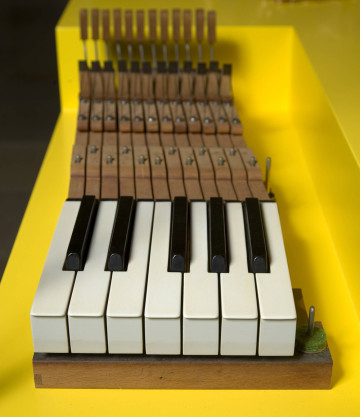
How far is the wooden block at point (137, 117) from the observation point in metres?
3.42

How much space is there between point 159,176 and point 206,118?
67 cm

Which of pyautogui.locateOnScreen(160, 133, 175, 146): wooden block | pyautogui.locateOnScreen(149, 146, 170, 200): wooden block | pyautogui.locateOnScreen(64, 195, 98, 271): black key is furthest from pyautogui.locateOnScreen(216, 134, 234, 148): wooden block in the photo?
pyautogui.locateOnScreen(64, 195, 98, 271): black key

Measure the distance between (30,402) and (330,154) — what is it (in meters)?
1.57

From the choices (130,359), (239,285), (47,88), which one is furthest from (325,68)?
(47,88)

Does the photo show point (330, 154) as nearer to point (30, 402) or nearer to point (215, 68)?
point (215, 68)

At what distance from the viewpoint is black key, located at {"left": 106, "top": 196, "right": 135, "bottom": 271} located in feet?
6.57

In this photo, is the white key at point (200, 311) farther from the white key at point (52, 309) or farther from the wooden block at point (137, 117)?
the wooden block at point (137, 117)

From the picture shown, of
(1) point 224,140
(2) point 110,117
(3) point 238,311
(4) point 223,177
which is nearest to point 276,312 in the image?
(3) point 238,311

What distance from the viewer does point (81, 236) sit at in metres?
Result: 2.12

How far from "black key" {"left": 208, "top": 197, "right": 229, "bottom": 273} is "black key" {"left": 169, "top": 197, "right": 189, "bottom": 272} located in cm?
7

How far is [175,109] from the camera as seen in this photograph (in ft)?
11.8

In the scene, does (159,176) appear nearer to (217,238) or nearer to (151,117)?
(151,117)

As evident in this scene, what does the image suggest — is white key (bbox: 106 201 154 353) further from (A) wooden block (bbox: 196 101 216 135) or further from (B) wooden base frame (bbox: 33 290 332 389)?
(A) wooden block (bbox: 196 101 216 135)

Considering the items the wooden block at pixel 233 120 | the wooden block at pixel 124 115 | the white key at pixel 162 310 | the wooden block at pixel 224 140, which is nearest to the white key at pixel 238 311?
the white key at pixel 162 310
